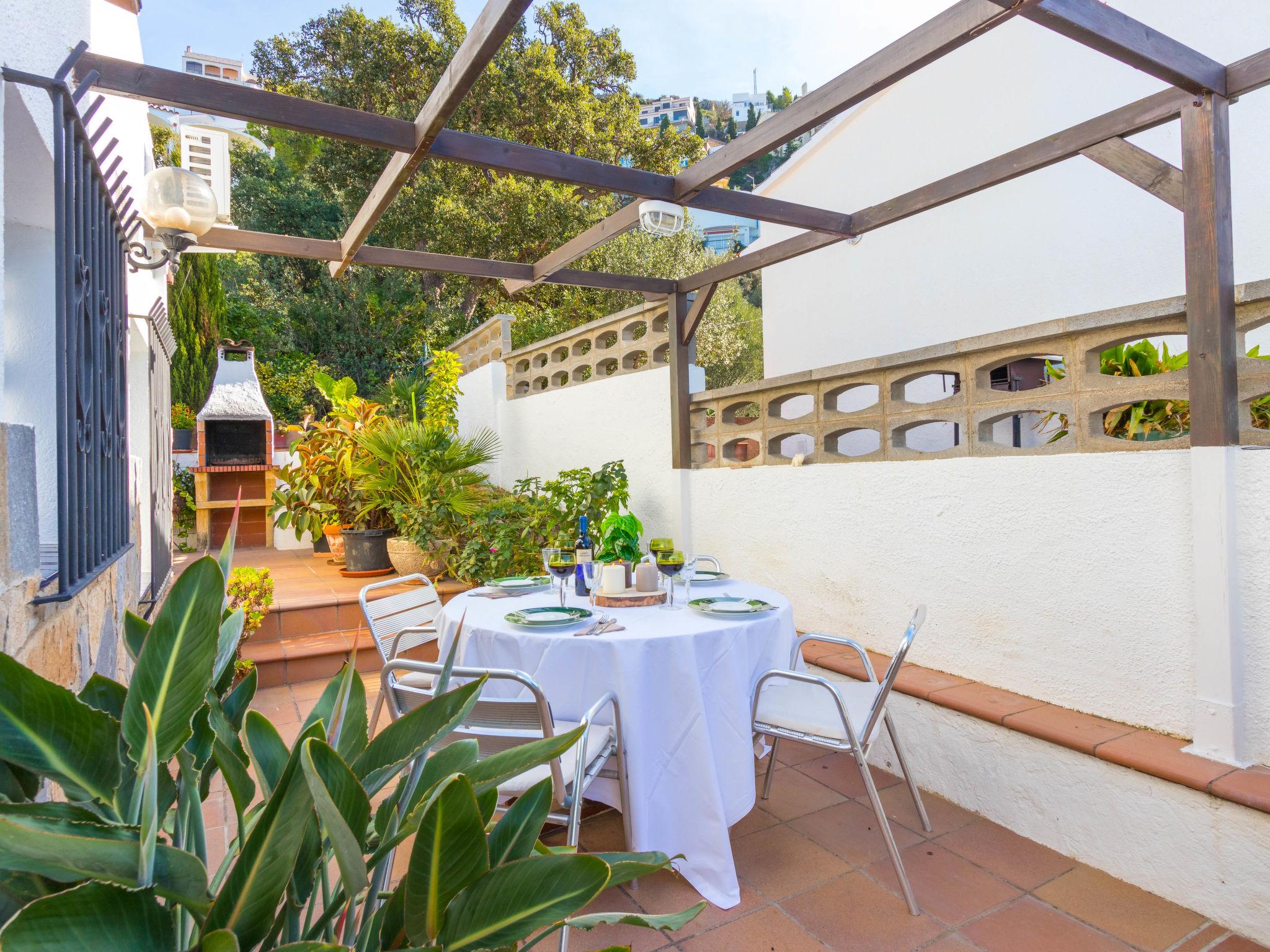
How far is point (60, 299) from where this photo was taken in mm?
1689

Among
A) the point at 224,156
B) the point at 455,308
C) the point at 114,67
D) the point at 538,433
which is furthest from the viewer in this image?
the point at 455,308

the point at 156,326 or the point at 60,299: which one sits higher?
the point at 156,326

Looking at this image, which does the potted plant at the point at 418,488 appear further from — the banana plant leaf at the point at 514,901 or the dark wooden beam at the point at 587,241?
the banana plant leaf at the point at 514,901

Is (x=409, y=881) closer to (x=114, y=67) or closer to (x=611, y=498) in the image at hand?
(x=114, y=67)

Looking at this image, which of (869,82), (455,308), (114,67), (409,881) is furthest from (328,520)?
(455,308)

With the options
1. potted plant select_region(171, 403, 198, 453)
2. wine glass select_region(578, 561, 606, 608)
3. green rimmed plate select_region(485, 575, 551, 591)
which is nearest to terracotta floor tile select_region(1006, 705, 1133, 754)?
wine glass select_region(578, 561, 606, 608)

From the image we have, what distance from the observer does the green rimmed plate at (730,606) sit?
2.54m

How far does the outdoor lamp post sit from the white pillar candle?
7.08ft

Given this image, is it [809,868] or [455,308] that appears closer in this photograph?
[809,868]

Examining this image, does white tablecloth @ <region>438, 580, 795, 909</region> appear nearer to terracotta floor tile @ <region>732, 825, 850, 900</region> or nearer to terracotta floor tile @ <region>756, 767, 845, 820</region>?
terracotta floor tile @ <region>732, 825, 850, 900</region>

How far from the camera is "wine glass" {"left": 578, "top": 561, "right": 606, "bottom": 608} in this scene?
2.99 m

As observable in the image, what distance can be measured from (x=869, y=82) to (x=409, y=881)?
2.64 m

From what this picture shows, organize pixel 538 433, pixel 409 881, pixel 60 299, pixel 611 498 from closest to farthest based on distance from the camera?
pixel 409 881 → pixel 60 299 → pixel 611 498 → pixel 538 433

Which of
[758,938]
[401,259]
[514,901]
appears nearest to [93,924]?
[514,901]
